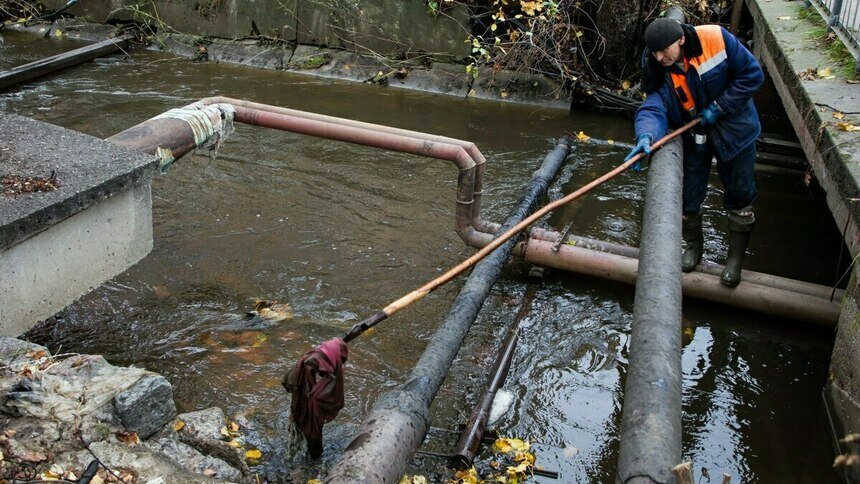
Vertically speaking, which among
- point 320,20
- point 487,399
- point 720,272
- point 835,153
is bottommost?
point 487,399

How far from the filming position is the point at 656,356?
9.55 feet

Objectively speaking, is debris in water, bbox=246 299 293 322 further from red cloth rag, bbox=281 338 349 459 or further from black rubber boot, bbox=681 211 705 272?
black rubber boot, bbox=681 211 705 272

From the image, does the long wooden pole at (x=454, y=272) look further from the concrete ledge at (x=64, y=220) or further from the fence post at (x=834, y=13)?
the fence post at (x=834, y=13)

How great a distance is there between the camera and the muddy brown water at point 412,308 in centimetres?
450

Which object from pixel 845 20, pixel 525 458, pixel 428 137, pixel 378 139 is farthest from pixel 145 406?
pixel 845 20

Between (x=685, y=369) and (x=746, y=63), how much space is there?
199 cm

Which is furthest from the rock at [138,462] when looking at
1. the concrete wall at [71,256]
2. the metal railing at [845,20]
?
the metal railing at [845,20]

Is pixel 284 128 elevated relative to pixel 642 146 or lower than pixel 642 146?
lower

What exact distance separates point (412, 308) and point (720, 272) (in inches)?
88.7

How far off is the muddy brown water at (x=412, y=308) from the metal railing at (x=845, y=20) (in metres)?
1.72

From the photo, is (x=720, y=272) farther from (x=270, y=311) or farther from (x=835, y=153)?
(x=270, y=311)

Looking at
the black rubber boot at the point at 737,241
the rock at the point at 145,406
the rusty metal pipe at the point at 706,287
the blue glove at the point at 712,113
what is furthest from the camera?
the black rubber boot at the point at 737,241

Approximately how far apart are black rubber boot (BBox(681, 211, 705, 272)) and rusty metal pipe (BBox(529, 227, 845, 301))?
9cm

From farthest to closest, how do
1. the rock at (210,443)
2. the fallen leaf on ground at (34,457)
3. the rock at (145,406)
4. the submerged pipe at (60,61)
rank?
the submerged pipe at (60,61) < the rock at (210,443) < the rock at (145,406) < the fallen leaf on ground at (34,457)
